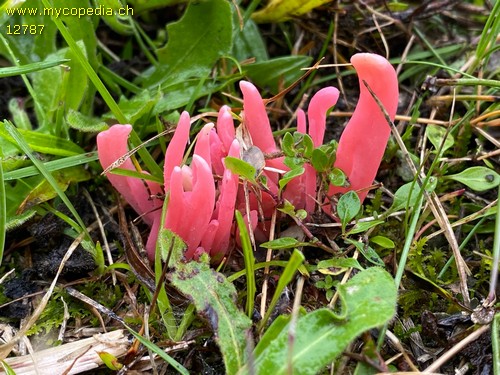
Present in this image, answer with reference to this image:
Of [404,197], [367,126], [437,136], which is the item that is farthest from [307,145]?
[437,136]

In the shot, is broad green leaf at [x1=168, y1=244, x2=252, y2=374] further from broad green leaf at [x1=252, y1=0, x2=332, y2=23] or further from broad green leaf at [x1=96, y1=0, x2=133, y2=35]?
broad green leaf at [x1=252, y1=0, x2=332, y2=23]

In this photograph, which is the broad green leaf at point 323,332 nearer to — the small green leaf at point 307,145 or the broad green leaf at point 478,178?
the small green leaf at point 307,145

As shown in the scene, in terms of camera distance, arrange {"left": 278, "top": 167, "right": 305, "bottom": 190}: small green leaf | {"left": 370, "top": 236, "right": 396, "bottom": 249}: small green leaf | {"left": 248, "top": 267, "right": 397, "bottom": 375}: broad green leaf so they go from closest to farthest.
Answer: {"left": 248, "top": 267, "right": 397, "bottom": 375}: broad green leaf → {"left": 278, "top": 167, "right": 305, "bottom": 190}: small green leaf → {"left": 370, "top": 236, "right": 396, "bottom": 249}: small green leaf

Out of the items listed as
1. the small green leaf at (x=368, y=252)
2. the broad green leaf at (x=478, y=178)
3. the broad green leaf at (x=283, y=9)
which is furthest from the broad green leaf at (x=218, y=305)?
the broad green leaf at (x=283, y=9)

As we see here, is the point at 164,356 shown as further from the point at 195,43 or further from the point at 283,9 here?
the point at 283,9

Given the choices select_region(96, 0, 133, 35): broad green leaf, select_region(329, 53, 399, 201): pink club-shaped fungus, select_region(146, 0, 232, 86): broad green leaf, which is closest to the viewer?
select_region(329, 53, 399, 201): pink club-shaped fungus

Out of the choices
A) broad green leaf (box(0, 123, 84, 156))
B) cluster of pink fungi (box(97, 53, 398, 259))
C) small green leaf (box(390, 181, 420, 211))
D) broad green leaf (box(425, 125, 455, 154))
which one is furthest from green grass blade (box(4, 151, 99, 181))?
broad green leaf (box(425, 125, 455, 154))
